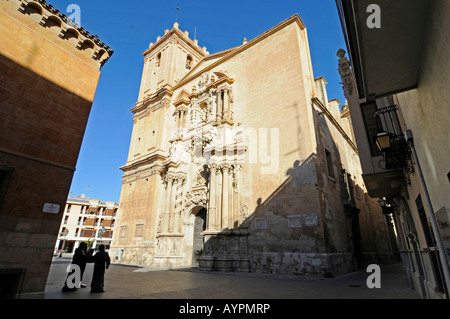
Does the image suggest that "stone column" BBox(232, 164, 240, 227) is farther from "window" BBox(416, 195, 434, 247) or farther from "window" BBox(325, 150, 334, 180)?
"window" BBox(416, 195, 434, 247)

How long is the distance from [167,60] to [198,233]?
19.3m

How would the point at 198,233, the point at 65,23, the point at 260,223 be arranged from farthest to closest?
1. the point at 198,233
2. the point at 260,223
3. the point at 65,23

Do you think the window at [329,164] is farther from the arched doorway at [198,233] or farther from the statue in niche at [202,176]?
the arched doorway at [198,233]

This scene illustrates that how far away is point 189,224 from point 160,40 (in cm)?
2240

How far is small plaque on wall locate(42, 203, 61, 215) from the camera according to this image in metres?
6.07

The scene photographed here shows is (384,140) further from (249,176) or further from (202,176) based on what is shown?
(202,176)

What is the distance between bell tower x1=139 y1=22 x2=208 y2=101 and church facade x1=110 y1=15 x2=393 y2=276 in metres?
1.59

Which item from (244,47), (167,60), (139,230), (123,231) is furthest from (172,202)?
→ (167,60)

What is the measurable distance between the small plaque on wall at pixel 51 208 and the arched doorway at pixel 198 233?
11324 millimetres

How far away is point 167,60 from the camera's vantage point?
25938mm

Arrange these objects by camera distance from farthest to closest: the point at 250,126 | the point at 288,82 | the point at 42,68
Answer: the point at 250,126, the point at 288,82, the point at 42,68

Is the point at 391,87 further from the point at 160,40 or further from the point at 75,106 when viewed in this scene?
the point at 160,40

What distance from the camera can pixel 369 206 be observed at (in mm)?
23703
